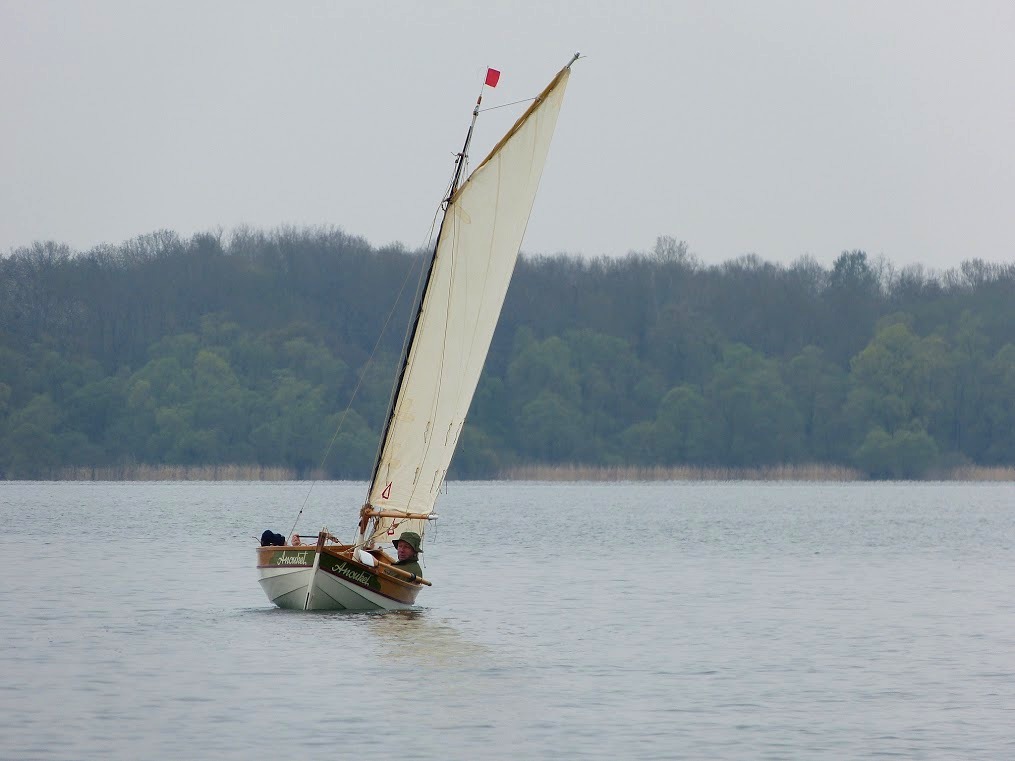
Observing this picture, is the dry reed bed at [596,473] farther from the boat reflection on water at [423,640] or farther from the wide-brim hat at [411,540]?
the boat reflection on water at [423,640]

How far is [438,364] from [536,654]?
7.47 metres

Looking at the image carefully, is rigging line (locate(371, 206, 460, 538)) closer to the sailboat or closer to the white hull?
the sailboat

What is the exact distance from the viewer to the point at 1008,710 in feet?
75.6

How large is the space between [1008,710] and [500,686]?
6.82 meters

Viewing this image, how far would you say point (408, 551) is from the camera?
110 ft

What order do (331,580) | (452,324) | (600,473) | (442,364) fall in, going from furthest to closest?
(600,473)
(442,364)
(452,324)
(331,580)

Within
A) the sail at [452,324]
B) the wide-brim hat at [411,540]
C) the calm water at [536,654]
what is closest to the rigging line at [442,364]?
the sail at [452,324]

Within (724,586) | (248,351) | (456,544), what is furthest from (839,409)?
(724,586)

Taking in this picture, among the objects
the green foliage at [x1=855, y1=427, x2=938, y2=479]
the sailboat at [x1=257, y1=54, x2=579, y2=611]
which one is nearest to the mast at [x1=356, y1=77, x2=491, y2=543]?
the sailboat at [x1=257, y1=54, x2=579, y2=611]

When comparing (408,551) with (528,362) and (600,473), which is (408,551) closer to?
(600,473)

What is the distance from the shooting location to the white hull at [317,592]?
3297 centimetres

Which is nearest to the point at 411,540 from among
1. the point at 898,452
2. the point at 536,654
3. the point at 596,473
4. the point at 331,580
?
the point at 331,580

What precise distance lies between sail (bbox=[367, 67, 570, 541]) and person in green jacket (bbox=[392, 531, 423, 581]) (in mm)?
477

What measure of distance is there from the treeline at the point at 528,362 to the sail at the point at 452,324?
299 feet
